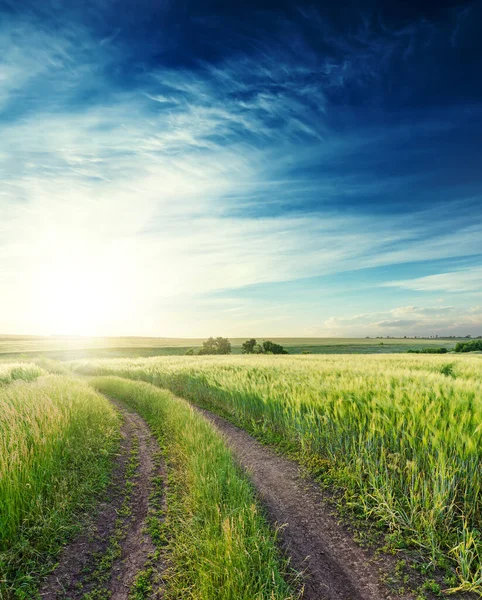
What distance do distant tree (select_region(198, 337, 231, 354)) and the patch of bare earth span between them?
63496mm

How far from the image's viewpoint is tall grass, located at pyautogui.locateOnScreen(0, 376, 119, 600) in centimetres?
472

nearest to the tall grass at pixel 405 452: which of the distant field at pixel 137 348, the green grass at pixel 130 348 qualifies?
the green grass at pixel 130 348

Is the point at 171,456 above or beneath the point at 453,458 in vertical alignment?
beneath

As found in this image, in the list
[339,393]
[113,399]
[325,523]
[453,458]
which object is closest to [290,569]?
[325,523]

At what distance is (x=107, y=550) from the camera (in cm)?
514

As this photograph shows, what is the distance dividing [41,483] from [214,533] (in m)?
3.50

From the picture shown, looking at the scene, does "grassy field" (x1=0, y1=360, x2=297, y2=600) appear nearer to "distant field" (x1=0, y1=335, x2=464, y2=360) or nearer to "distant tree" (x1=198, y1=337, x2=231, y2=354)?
"distant tree" (x1=198, y1=337, x2=231, y2=354)

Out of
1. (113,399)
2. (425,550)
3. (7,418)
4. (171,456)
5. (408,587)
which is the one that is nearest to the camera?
(408,587)

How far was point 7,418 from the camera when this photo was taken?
25.8 feet

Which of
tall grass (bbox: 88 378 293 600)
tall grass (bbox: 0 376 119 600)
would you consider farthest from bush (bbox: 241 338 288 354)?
tall grass (bbox: 88 378 293 600)

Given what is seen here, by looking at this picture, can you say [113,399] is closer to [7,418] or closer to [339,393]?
[7,418]

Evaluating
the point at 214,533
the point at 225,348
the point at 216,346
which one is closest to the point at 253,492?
the point at 214,533

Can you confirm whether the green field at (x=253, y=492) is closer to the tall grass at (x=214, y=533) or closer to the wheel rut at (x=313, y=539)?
the tall grass at (x=214, y=533)

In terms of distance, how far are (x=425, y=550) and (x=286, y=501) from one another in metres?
2.39
